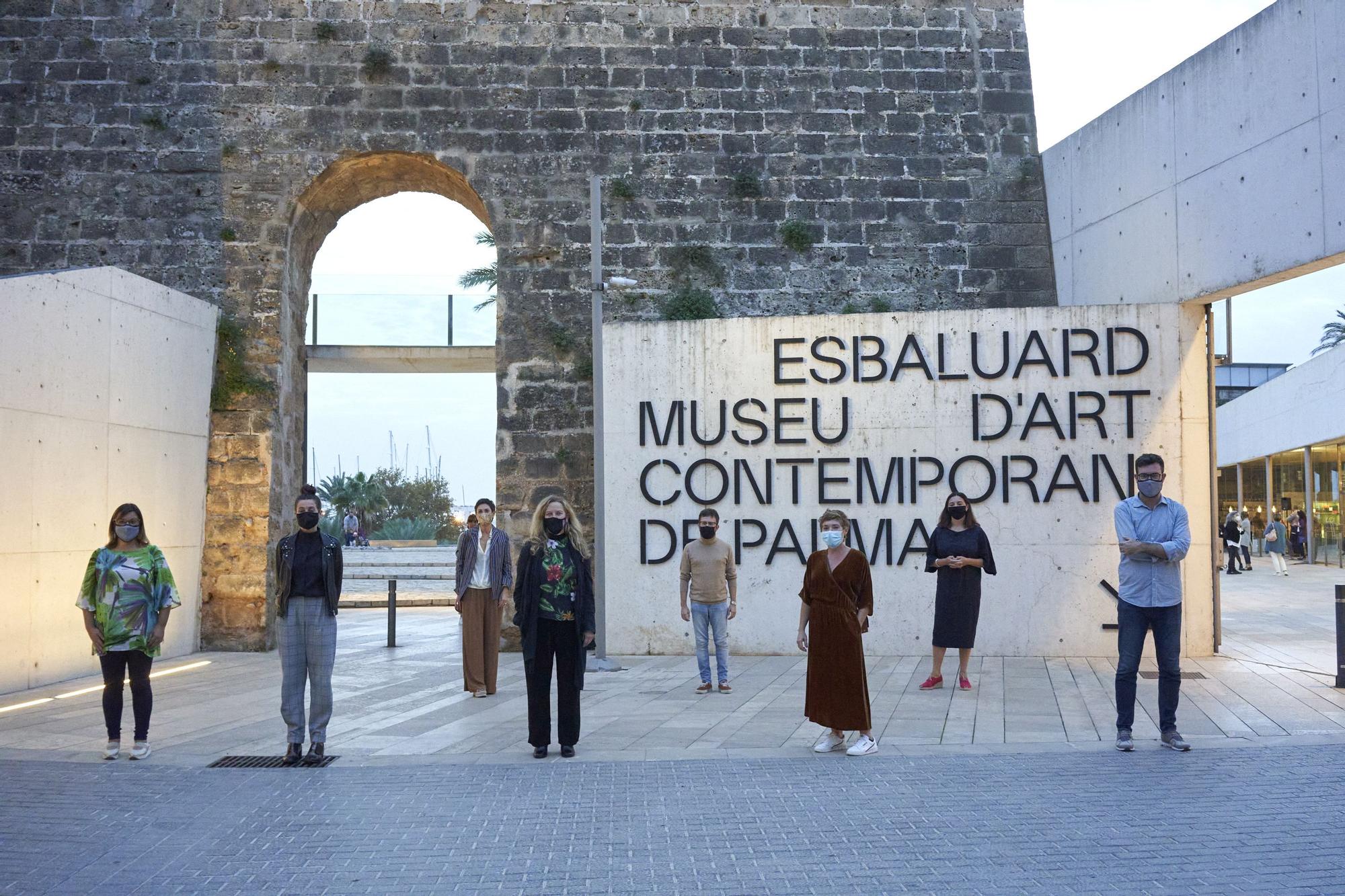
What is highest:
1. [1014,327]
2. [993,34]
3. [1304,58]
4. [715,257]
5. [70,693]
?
[993,34]

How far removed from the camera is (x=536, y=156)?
536 inches

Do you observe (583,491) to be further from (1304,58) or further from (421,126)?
(1304,58)

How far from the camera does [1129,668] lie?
7324mm

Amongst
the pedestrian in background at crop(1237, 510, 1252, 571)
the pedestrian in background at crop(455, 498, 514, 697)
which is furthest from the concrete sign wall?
the pedestrian in background at crop(1237, 510, 1252, 571)

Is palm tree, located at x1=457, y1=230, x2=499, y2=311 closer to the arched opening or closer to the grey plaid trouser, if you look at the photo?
the arched opening

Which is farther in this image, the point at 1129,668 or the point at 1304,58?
the point at 1304,58

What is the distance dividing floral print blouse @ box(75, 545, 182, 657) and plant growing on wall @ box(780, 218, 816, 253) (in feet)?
27.6

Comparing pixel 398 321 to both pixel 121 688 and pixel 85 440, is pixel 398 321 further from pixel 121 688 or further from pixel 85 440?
pixel 121 688

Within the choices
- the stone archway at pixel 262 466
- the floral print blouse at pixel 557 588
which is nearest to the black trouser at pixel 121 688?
the floral print blouse at pixel 557 588

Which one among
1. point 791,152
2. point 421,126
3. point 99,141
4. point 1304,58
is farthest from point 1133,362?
point 99,141

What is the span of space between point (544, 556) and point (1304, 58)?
7659 millimetres

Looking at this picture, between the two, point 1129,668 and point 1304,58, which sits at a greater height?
point 1304,58

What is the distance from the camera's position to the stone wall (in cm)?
1348

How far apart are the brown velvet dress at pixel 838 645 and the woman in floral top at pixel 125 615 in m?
3.98
